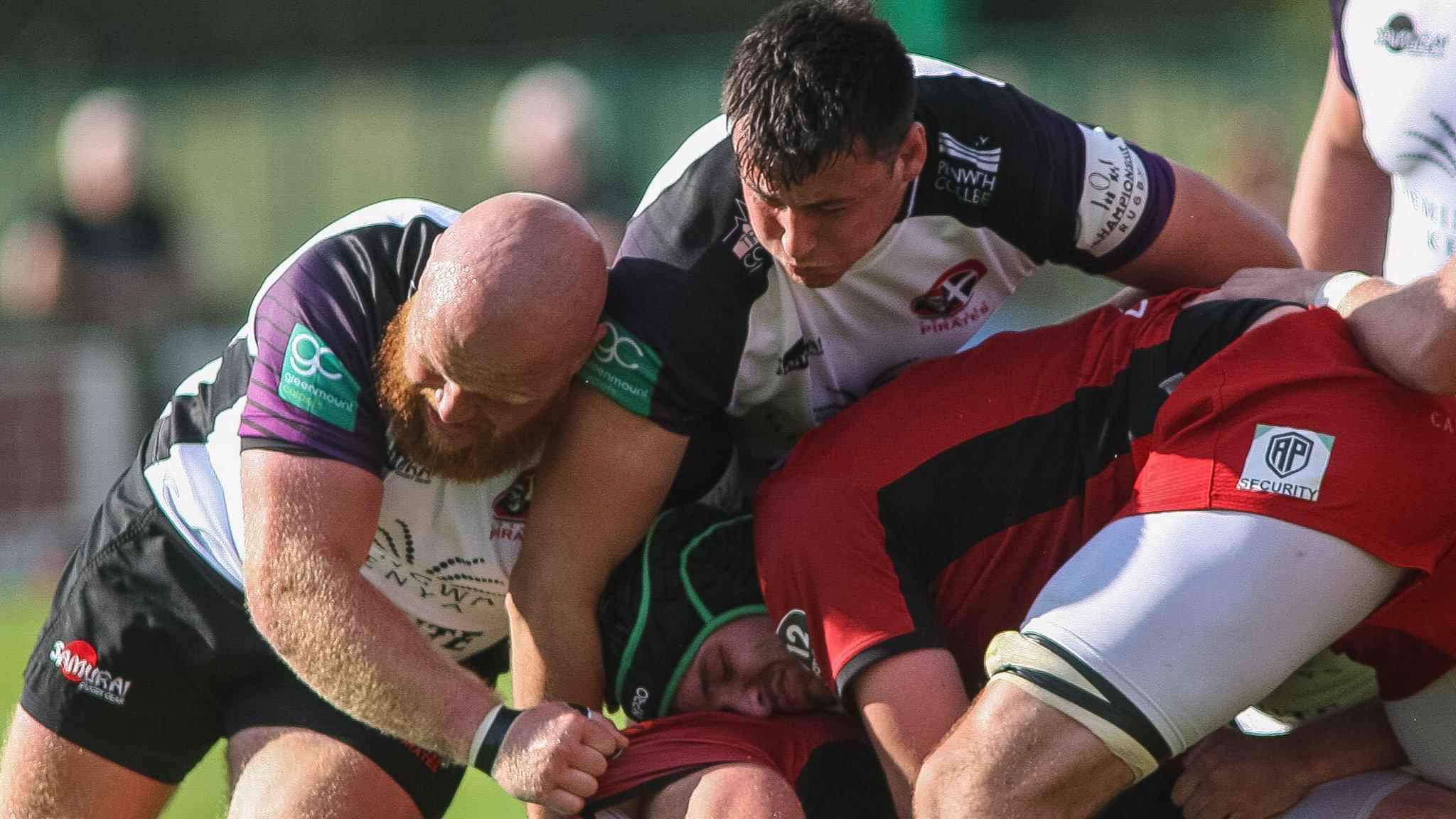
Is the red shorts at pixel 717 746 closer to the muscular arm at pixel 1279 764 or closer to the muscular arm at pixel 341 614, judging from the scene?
the muscular arm at pixel 341 614

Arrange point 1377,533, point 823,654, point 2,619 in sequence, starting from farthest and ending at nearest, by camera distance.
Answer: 1. point 2,619
2. point 823,654
3. point 1377,533

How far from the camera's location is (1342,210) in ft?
13.8

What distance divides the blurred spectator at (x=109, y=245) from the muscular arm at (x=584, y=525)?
7.29m

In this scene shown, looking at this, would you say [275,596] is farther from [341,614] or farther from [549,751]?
[549,751]

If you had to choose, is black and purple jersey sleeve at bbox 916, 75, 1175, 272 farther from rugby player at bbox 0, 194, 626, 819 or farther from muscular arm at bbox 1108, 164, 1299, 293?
rugby player at bbox 0, 194, 626, 819

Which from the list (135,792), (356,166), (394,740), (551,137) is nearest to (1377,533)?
(394,740)

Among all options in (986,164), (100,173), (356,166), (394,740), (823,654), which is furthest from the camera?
(356,166)

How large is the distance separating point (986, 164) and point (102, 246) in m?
7.85

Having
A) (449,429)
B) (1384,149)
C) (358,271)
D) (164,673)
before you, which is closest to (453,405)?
(449,429)

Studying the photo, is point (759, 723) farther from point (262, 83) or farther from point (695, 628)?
point (262, 83)

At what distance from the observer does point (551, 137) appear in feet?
28.9

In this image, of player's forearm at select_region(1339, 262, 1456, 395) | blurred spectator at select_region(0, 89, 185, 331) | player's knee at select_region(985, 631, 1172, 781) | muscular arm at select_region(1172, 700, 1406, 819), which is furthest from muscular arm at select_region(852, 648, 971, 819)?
blurred spectator at select_region(0, 89, 185, 331)

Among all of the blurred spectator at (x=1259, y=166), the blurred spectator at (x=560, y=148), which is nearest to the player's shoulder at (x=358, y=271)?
the blurred spectator at (x=560, y=148)

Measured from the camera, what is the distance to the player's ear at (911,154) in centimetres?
329
